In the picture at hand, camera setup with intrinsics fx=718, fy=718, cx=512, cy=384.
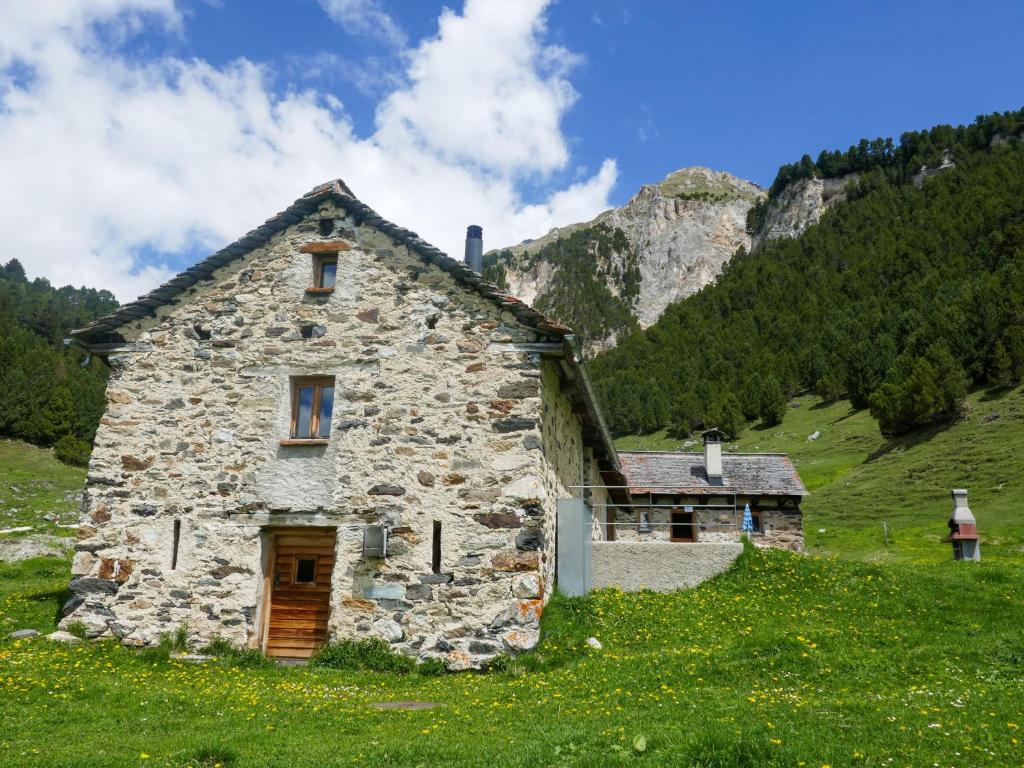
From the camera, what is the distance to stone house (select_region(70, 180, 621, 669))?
11.3m

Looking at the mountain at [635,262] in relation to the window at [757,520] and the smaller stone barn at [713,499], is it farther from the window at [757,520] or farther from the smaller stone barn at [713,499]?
the window at [757,520]

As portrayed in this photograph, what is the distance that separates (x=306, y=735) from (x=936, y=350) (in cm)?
5587

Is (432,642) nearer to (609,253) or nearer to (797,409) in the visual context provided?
(797,409)

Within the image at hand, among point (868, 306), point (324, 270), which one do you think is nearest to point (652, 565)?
point (324, 270)

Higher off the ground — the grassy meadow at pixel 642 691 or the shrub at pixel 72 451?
the shrub at pixel 72 451

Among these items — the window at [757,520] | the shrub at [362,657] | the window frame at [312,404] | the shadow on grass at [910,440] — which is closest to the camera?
the shrub at [362,657]

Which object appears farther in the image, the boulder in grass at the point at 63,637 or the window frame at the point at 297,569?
the window frame at the point at 297,569

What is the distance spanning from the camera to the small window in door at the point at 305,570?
40.1 ft

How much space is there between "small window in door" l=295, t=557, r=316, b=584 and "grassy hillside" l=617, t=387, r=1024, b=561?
22437mm

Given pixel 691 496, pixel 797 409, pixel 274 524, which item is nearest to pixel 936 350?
pixel 797 409

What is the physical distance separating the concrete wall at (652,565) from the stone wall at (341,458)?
3.93 metres

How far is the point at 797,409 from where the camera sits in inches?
2638

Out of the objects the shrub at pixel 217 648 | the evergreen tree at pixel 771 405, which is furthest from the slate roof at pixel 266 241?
the evergreen tree at pixel 771 405

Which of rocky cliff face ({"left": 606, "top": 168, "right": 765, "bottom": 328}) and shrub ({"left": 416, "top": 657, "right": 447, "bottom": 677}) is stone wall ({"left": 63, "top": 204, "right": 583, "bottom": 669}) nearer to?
shrub ({"left": 416, "top": 657, "right": 447, "bottom": 677})
